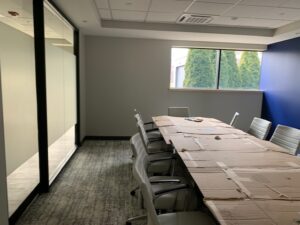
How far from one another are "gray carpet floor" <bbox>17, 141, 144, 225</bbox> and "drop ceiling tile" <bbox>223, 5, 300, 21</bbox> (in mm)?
2973

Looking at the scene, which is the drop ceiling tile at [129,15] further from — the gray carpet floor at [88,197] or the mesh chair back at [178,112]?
the gray carpet floor at [88,197]

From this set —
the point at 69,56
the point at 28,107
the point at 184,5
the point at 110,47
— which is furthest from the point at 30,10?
the point at 110,47

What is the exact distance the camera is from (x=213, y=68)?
607 centimetres

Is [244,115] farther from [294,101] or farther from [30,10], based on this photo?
[30,10]

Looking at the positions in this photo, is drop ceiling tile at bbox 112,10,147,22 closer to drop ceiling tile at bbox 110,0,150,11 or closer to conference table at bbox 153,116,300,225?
drop ceiling tile at bbox 110,0,150,11

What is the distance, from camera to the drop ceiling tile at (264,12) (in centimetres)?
361

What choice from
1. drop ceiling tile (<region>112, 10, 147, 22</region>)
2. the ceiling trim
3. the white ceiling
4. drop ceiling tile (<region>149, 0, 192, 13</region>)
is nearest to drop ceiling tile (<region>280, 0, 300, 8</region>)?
the white ceiling

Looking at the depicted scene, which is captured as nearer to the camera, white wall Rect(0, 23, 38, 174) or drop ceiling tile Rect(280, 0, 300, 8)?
white wall Rect(0, 23, 38, 174)

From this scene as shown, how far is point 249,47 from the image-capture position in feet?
19.5

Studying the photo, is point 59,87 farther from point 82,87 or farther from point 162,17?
point 162,17

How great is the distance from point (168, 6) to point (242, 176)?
2.79m

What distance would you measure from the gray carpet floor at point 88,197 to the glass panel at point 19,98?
26 centimetres

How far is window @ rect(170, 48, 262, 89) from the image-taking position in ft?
19.6

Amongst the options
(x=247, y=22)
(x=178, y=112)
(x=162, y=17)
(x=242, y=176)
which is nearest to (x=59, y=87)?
(x=162, y=17)
